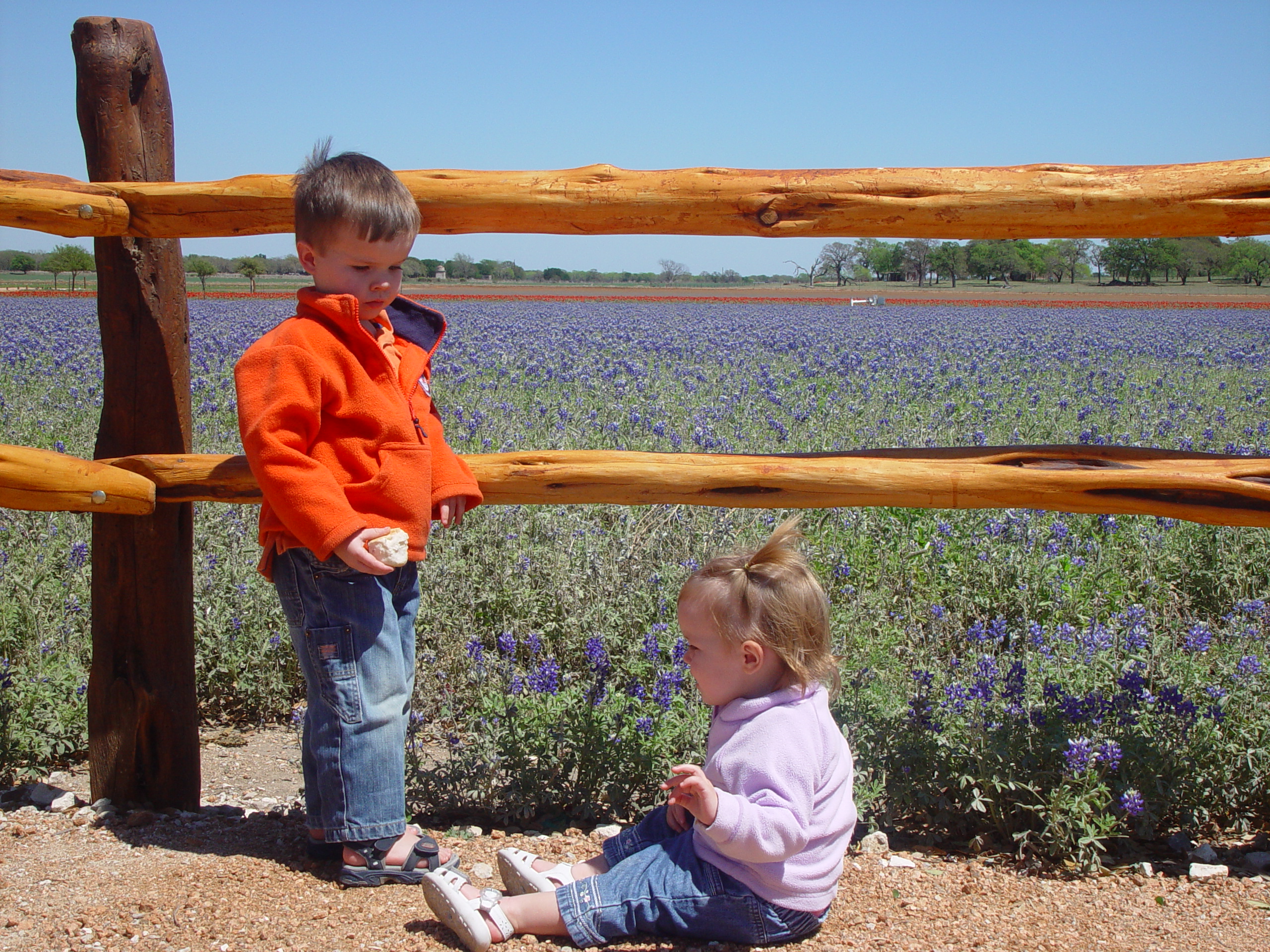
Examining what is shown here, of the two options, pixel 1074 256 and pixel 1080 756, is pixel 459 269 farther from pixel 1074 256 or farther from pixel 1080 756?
pixel 1080 756

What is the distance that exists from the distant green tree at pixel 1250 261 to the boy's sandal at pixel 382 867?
62351 millimetres

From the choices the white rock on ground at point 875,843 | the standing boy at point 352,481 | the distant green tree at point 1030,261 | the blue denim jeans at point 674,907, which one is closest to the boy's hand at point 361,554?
the standing boy at point 352,481

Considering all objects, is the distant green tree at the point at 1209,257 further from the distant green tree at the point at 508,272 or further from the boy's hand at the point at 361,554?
the boy's hand at the point at 361,554

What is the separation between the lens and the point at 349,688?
2199 mm

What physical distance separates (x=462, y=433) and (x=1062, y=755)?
4.61 m

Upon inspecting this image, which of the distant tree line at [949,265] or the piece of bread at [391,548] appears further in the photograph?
the distant tree line at [949,265]

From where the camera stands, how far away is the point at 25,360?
1053cm

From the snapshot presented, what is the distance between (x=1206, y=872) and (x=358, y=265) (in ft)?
8.14

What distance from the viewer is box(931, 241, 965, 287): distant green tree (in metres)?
71.2

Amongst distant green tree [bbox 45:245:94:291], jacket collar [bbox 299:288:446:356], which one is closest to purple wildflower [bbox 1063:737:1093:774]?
jacket collar [bbox 299:288:446:356]

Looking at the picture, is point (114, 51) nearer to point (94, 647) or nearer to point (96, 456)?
point (96, 456)

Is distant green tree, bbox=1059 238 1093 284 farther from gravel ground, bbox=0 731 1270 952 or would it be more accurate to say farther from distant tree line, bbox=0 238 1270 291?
gravel ground, bbox=0 731 1270 952

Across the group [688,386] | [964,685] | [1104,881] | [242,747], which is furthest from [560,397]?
[1104,881]

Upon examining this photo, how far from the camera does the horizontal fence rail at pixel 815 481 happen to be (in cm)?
237
